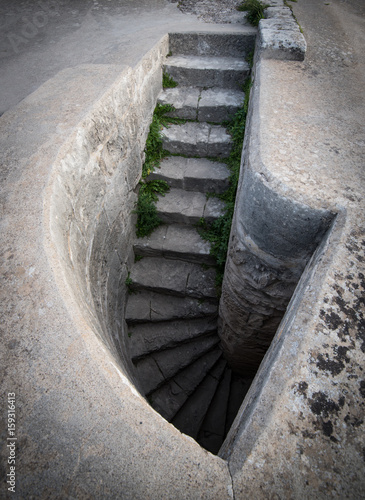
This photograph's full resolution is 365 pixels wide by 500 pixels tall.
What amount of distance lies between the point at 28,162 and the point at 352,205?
2.31 m

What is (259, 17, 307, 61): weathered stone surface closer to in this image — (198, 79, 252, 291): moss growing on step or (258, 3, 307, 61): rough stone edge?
(258, 3, 307, 61): rough stone edge

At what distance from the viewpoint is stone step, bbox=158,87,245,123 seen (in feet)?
14.2

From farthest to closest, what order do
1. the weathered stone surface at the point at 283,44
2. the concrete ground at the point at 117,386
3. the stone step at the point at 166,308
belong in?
the stone step at the point at 166,308 → the weathered stone surface at the point at 283,44 → the concrete ground at the point at 117,386

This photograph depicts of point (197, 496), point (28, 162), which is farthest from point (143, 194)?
point (197, 496)

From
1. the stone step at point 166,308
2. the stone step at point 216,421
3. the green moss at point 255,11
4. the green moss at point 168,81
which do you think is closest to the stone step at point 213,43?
the green moss at point 255,11

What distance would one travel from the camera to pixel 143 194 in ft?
13.7

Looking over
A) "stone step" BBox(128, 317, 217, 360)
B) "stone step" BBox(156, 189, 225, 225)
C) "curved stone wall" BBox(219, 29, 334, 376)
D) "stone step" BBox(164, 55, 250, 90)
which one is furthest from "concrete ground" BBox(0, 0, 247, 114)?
"stone step" BBox(128, 317, 217, 360)

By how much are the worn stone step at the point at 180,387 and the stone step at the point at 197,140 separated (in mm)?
3052

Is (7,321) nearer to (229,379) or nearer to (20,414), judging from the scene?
(20,414)

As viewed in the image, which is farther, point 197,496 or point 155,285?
point 155,285

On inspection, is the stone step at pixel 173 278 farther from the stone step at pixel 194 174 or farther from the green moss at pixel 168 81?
the green moss at pixel 168 81

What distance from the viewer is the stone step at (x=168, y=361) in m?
3.93

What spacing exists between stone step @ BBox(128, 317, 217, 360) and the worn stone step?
0.41m

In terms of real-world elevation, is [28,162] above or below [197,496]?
above
